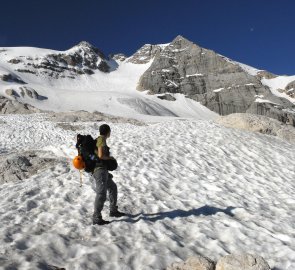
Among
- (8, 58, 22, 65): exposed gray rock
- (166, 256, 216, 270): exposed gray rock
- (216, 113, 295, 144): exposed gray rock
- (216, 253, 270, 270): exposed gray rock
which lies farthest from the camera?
(8, 58, 22, 65): exposed gray rock

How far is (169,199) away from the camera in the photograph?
12633 mm

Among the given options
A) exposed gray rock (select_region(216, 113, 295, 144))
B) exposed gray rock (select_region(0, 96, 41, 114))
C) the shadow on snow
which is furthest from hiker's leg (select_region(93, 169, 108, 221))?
exposed gray rock (select_region(0, 96, 41, 114))

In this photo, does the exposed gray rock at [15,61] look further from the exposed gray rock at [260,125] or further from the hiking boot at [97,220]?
the hiking boot at [97,220]

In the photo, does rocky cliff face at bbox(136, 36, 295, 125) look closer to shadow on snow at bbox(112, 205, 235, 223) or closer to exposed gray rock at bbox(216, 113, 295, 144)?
exposed gray rock at bbox(216, 113, 295, 144)

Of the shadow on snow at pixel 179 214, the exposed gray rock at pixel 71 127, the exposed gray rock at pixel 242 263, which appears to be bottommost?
the exposed gray rock at pixel 71 127

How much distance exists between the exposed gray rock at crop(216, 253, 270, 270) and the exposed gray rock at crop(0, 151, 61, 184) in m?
9.63

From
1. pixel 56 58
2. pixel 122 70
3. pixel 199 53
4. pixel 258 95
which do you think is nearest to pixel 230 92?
pixel 258 95

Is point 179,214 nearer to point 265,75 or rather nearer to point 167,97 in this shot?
point 167,97

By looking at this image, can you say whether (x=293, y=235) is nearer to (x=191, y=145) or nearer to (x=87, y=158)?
(x=87, y=158)

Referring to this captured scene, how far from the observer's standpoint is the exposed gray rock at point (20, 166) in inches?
575

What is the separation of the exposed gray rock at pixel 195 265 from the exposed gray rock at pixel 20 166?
29.1 ft

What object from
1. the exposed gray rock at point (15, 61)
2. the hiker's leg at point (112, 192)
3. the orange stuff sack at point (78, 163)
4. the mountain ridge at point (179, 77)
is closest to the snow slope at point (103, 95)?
the mountain ridge at point (179, 77)

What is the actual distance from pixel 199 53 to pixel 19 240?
17060cm

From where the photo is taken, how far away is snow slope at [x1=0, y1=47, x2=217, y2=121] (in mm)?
93812
